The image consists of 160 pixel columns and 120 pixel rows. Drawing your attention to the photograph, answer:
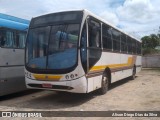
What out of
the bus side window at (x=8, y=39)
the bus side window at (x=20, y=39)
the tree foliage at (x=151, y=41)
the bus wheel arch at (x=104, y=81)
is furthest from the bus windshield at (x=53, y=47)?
the tree foliage at (x=151, y=41)

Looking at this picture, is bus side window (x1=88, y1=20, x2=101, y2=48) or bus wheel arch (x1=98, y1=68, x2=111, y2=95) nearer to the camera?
bus side window (x1=88, y1=20, x2=101, y2=48)

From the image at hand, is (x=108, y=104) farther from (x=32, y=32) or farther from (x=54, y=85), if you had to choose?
(x=32, y=32)

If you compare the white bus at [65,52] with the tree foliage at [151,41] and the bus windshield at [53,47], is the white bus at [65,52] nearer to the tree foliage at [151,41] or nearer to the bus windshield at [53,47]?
the bus windshield at [53,47]

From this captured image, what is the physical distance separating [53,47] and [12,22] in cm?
268

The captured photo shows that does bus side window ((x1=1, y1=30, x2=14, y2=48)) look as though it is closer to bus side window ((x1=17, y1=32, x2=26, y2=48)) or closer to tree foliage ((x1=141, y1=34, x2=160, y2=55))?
bus side window ((x1=17, y1=32, x2=26, y2=48))

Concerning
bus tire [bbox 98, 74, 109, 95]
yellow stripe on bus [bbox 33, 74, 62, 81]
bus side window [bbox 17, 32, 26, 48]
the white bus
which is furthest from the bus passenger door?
bus side window [bbox 17, 32, 26, 48]

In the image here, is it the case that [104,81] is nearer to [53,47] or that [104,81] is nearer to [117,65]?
[117,65]

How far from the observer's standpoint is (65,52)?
30.6 ft

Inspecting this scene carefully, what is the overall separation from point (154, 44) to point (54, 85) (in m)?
51.0

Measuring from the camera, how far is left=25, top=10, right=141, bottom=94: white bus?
9195 millimetres

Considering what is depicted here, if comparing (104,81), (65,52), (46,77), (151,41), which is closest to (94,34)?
(65,52)

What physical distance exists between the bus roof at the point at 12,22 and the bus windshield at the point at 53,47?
1216 millimetres

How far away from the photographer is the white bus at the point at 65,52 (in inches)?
362

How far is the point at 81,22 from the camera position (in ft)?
30.9
